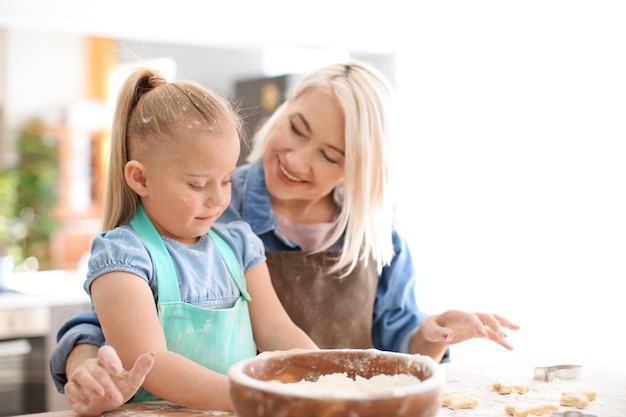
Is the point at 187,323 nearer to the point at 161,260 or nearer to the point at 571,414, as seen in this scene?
the point at 161,260

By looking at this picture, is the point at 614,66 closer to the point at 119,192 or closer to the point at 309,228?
the point at 309,228

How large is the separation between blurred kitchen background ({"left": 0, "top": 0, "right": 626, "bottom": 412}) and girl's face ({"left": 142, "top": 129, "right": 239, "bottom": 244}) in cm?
44

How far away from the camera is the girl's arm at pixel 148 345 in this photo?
1092mm

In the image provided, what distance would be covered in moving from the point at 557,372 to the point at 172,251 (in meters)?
0.75

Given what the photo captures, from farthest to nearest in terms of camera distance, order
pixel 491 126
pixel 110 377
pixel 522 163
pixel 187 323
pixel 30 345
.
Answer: pixel 30 345, pixel 491 126, pixel 522 163, pixel 187 323, pixel 110 377

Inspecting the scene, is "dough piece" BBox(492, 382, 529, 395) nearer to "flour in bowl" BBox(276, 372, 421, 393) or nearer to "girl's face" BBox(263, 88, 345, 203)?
"flour in bowl" BBox(276, 372, 421, 393)

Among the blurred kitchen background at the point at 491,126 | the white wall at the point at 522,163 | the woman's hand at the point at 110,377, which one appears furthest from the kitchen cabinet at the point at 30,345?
the woman's hand at the point at 110,377

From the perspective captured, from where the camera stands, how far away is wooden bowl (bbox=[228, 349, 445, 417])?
2.61 ft

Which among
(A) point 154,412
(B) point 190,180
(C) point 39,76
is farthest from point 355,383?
(C) point 39,76

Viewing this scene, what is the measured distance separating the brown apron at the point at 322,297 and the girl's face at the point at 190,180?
525 millimetres

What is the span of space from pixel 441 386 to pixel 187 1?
8.43 ft

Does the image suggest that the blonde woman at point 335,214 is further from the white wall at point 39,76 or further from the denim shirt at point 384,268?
the white wall at point 39,76

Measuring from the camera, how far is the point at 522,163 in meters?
2.60

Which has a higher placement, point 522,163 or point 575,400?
point 522,163
